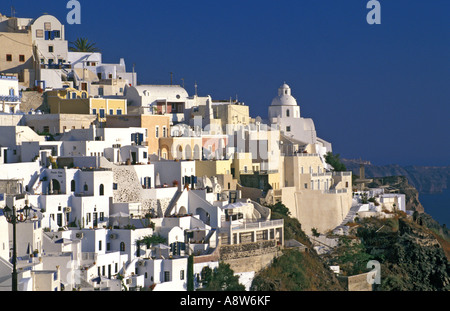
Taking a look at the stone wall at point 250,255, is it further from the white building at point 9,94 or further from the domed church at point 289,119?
the domed church at point 289,119

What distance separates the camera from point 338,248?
171 ft

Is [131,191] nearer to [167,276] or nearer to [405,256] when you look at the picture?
[167,276]

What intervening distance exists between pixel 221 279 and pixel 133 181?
658 centimetres

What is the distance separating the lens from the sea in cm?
12341

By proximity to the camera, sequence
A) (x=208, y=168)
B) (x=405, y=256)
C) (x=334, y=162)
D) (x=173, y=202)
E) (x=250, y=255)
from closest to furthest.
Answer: (x=250, y=255), (x=173, y=202), (x=208, y=168), (x=405, y=256), (x=334, y=162)

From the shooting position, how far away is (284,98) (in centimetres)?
6644

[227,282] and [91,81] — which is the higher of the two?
[91,81]

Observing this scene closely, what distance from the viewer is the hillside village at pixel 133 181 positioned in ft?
125

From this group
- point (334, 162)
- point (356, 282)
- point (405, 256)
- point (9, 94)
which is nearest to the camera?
point (356, 282)

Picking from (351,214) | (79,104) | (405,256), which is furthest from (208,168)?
(405,256)

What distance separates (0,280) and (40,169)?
11.8m
